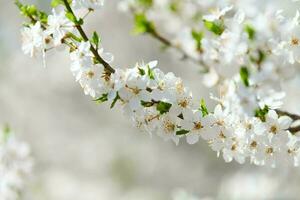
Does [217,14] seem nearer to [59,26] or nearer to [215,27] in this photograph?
[215,27]

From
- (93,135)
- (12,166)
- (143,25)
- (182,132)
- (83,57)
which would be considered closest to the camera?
(143,25)

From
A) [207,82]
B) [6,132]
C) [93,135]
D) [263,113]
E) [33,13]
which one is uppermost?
[93,135]

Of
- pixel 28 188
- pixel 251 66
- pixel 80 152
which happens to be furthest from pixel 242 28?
pixel 80 152

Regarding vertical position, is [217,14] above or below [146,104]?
above

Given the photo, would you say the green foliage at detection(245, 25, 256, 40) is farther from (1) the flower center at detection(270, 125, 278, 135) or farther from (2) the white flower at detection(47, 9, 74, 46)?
(2) the white flower at detection(47, 9, 74, 46)

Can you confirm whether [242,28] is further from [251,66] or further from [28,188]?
[28,188]

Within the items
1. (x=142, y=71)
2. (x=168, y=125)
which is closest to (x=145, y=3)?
(x=142, y=71)

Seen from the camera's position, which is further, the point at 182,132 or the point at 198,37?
the point at 182,132

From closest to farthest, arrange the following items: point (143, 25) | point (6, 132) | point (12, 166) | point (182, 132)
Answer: point (143, 25)
point (182, 132)
point (6, 132)
point (12, 166)
